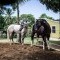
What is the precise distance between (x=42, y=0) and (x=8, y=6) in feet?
32.4

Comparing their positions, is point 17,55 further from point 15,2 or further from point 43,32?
point 15,2

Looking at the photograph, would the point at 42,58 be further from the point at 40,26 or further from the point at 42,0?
the point at 42,0

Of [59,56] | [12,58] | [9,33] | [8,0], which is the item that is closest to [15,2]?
[8,0]

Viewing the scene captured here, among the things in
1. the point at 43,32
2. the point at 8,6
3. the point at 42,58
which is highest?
the point at 8,6

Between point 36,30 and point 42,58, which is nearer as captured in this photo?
point 42,58

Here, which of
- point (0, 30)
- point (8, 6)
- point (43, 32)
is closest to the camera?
point (8, 6)

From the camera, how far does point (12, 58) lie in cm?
844

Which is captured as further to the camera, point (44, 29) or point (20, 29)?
point (20, 29)

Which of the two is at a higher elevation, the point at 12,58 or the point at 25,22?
the point at 25,22

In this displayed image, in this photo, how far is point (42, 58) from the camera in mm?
8438

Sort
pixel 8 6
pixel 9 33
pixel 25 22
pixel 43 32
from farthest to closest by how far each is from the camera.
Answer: pixel 9 33, pixel 25 22, pixel 43 32, pixel 8 6

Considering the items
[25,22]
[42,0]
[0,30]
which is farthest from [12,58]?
[0,30]

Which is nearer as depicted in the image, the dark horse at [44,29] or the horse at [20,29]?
the dark horse at [44,29]

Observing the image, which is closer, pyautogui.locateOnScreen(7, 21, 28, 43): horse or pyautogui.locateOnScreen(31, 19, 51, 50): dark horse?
pyautogui.locateOnScreen(31, 19, 51, 50): dark horse
